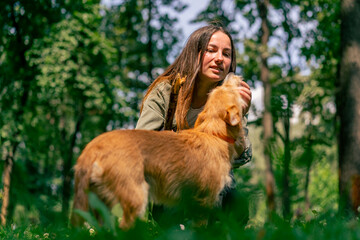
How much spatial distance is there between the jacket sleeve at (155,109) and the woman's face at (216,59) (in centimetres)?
55

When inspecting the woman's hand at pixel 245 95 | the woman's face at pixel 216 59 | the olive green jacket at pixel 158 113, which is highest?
the woman's face at pixel 216 59

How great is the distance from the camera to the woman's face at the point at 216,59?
15.6ft

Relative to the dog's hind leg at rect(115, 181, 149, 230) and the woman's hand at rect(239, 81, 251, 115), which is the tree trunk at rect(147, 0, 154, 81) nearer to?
the woman's hand at rect(239, 81, 251, 115)

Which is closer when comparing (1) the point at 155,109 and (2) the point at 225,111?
(2) the point at 225,111

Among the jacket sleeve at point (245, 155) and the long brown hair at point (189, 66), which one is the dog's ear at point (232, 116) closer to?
the jacket sleeve at point (245, 155)

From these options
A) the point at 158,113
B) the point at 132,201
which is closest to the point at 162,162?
the point at 132,201

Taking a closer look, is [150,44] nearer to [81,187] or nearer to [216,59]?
[216,59]

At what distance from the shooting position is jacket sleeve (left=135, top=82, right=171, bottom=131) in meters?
4.64

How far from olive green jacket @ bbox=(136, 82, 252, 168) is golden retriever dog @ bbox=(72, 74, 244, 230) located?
0.26 m

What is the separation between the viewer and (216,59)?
15.5 ft

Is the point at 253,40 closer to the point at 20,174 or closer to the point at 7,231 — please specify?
the point at 7,231

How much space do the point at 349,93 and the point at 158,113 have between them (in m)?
3.32

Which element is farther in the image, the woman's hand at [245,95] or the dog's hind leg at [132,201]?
the woman's hand at [245,95]

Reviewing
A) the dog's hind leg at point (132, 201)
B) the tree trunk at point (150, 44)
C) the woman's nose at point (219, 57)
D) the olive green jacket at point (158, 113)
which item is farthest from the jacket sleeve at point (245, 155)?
the tree trunk at point (150, 44)
